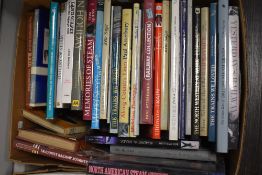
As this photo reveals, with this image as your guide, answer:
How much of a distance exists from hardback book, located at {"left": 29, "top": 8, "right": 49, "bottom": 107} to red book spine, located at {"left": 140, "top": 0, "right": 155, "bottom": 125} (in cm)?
29

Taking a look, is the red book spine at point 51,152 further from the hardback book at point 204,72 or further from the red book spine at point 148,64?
the hardback book at point 204,72

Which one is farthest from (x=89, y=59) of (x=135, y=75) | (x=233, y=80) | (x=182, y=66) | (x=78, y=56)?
(x=233, y=80)

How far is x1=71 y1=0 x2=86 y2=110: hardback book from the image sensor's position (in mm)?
699

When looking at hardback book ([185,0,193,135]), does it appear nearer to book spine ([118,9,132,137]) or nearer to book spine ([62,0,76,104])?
book spine ([118,9,132,137])

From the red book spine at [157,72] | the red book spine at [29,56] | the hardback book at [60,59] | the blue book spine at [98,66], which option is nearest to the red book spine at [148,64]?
the red book spine at [157,72]

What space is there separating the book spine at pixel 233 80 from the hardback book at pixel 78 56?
375mm

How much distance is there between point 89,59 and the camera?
71 centimetres

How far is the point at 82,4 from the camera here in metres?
0.72

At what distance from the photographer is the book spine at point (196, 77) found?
663 mm

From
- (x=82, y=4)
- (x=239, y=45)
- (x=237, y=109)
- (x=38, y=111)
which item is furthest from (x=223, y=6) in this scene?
(x=38, y=111)

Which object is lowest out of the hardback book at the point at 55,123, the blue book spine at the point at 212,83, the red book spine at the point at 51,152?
the red book spine at the point at 51,152

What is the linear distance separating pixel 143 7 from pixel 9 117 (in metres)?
0.50

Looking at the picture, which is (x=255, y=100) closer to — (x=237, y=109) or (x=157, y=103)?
(x=237, y=109)

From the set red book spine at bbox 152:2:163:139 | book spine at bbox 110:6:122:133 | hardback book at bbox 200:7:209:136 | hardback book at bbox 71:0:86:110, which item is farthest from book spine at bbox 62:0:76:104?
hardback book at bbox 200:7:209:136
